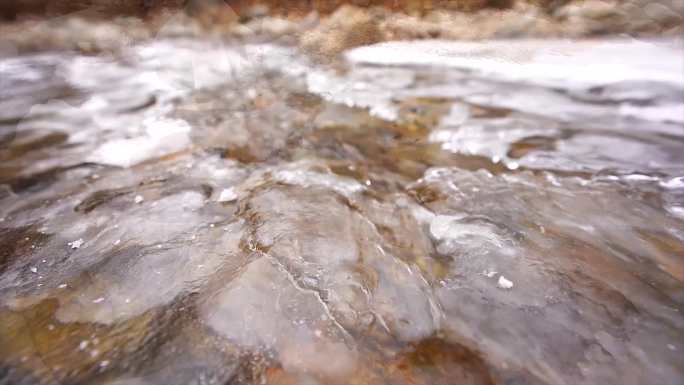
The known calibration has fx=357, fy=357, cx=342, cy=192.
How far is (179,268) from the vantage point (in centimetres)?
171

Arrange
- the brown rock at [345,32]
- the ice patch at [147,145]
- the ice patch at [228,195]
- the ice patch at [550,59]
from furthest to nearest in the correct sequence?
the brown rock at [345,32] → the ice patch at [550,59] → the ice patch at [147,145] → the ice patch at [228,195]

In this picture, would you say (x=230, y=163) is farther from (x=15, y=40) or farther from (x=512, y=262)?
(x=15, y=40)

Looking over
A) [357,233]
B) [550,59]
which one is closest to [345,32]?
[550,59]

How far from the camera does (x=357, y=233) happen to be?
1.97 meters

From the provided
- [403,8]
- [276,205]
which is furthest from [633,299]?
[403,8]

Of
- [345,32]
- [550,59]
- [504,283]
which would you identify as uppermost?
[345,32]

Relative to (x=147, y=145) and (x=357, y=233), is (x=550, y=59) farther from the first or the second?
(x=147, y=145)

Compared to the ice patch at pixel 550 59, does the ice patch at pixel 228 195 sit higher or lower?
lower

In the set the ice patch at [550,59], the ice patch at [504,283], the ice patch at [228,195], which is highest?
the ice patch at [550,59]

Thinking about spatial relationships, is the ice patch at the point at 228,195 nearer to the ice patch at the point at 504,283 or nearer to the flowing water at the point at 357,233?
the flowing water at the point at 357,233

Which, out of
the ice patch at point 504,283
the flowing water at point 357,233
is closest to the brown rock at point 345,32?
the flowing water at point 357,233

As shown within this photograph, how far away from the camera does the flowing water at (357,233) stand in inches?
→ 53.1

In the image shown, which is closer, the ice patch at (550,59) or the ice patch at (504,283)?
the ice patch at (504,283)

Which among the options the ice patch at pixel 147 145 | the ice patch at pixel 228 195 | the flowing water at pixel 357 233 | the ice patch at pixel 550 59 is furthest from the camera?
the ice patch at pixel 550 59
